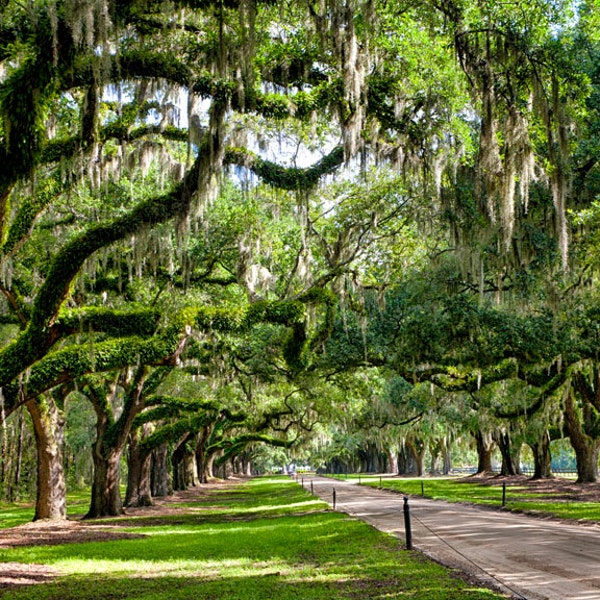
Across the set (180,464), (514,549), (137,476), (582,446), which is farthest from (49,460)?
(582,446)

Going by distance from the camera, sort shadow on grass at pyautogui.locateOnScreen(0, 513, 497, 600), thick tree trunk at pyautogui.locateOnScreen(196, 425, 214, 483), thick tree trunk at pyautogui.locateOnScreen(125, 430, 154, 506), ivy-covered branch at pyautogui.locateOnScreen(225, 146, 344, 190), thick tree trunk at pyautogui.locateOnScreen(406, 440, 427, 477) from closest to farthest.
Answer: shadow on grass at pyautogui.locateOnScreen(0, 513, 497, 600) → ivy-covered branch at pyautogui.locateOnScreen(225, 146, 344, 190) → thick tree trunk at pyautogui.locateOnScreen(125, 430, 154, 506) → thick tree trunk at pyautogui.locateOnScreen(196, 425, 214, 483) → thick tree trunk at pyautogui.locateOnScreen(406, 440, 427, 477)

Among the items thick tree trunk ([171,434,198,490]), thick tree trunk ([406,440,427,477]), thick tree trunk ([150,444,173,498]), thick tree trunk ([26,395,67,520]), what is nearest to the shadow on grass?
thick tree trunk ([26,395,67,520])

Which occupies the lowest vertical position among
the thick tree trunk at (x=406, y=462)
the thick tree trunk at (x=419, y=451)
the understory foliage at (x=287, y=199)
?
the thick tree trunk at (x=406, y=462)

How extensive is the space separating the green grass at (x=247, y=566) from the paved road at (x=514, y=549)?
1.96 ft

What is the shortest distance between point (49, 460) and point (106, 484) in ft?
10.4

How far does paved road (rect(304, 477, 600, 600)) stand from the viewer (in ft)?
25.2

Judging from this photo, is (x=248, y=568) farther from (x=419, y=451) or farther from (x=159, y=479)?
(x=419, y=451)

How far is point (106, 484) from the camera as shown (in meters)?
21.9

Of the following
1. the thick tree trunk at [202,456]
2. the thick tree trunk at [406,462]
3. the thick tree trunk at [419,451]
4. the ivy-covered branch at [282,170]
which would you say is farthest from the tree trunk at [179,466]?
the ivy-covered branch at [282,170]

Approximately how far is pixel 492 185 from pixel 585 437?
80.3ft

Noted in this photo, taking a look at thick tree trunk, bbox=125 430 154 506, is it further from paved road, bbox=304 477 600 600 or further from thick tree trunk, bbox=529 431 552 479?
thick tree trunk, bbox=529 431 552 479

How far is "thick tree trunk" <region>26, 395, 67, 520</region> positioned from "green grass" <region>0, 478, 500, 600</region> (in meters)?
3.70

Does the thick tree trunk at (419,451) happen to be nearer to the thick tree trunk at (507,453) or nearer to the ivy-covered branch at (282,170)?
the thick tree trunk at (507,453)

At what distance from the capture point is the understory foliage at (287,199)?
7.96m
